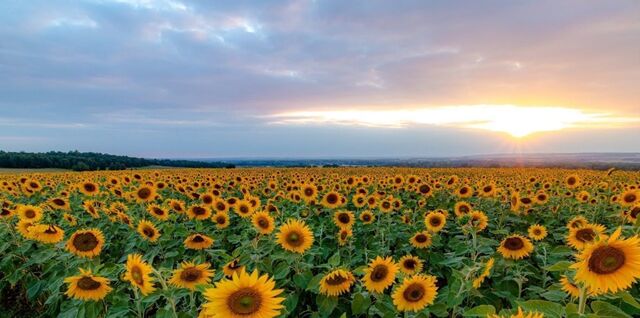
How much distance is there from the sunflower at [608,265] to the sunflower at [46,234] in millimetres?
5598

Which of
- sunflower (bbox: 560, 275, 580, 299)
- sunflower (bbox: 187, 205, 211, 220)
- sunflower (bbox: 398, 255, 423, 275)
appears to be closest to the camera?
sunflower (bbox: 560, 275, 580, 299)

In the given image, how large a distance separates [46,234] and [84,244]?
87cm

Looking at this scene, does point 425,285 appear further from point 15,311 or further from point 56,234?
point 15,311

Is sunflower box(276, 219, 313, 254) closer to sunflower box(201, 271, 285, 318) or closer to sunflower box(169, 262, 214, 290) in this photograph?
sunflower box(169, 262, 214, 290)

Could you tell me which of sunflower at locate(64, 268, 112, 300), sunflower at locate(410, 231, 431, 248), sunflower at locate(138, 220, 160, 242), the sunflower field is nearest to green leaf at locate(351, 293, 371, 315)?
the sunflower field

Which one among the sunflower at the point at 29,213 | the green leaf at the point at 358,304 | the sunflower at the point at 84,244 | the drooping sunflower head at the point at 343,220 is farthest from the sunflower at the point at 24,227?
the green leaf at the point at 358,304

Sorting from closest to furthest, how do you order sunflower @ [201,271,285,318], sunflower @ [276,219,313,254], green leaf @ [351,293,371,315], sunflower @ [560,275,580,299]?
sunflower @ [201,271,285,318]
sunflower @ [560,275,580,299]
green leaf @ [351,293,371,315]
sunflower @ [276,219,313,254]

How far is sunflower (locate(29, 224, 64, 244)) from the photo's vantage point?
507 cm

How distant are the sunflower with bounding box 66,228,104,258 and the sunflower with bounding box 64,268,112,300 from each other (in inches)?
48.0

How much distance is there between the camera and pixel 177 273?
368cm

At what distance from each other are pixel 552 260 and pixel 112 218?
22.7 feet

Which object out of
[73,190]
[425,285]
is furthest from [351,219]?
[73,190]

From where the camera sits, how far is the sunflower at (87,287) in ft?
11.6

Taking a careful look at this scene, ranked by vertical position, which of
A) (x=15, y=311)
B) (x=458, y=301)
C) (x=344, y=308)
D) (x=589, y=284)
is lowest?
(x=15, y=311)
